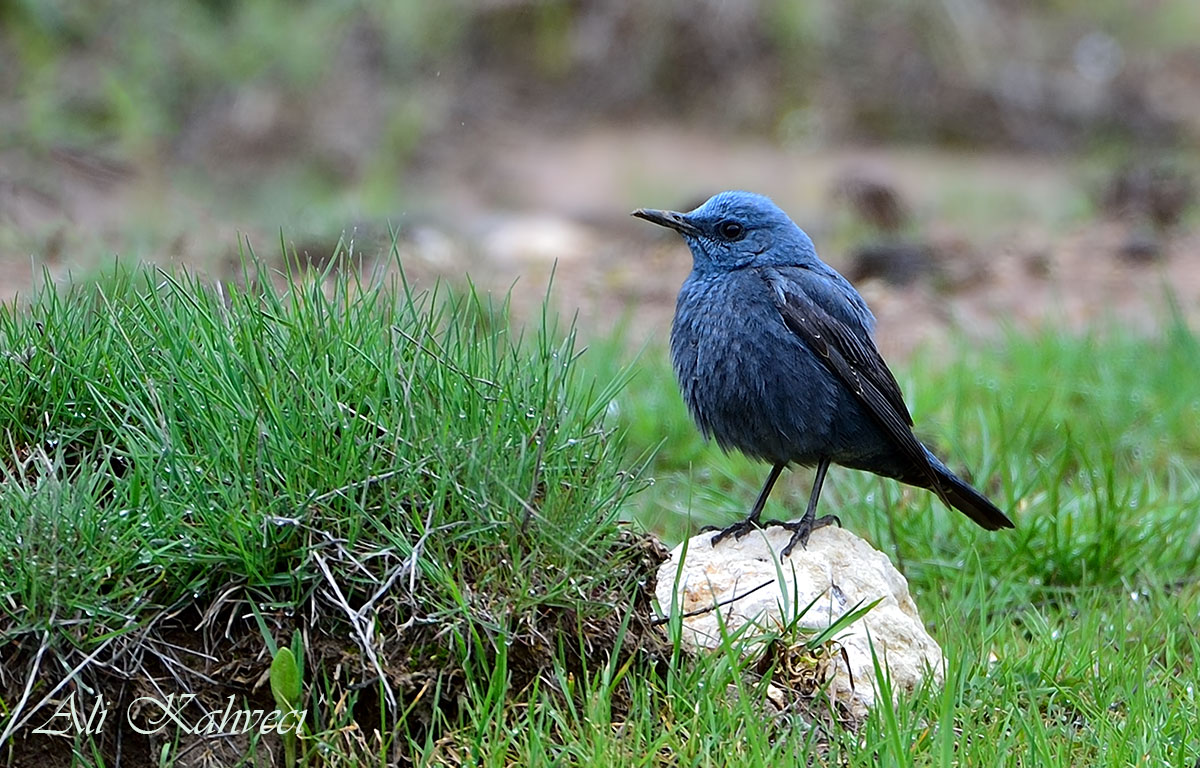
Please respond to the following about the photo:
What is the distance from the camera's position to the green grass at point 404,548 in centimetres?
274

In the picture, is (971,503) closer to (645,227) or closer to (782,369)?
(782,369)

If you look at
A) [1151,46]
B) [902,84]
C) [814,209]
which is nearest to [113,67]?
[814,209]

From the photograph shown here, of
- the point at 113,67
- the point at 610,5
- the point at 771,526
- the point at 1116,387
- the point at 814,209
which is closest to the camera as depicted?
the point at 771,526

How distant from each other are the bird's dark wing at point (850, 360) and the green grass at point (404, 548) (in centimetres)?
58

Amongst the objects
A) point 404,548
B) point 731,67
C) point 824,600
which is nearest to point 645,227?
point 731,67

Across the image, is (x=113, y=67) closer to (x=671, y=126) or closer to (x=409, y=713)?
(x=671, y=126)

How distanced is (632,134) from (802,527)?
8.76 m

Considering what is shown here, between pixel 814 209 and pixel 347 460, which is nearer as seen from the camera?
pixel 347 460

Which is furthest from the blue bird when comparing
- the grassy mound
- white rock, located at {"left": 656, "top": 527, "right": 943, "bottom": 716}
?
the grassy mound

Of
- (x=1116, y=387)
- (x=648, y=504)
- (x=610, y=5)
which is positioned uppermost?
(x=610, y=5)

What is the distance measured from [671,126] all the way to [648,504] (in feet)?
26.2

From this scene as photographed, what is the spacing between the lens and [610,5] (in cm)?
1202

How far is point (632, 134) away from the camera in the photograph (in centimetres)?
1202

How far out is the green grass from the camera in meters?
2.74
